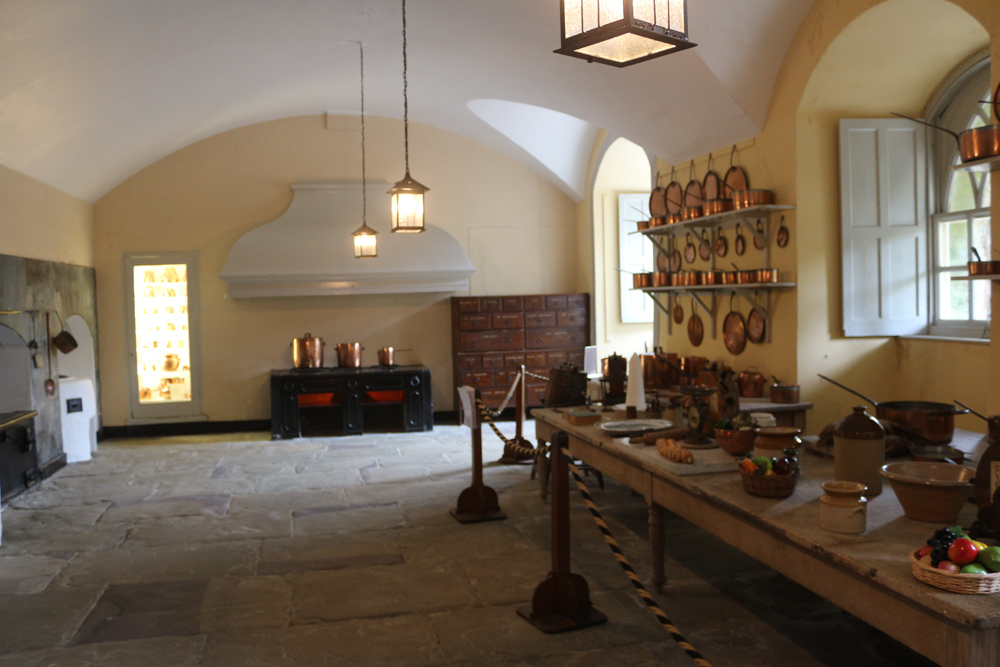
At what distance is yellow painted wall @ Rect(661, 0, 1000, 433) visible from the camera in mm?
5387

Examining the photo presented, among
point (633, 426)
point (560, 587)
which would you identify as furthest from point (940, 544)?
point (633, 426)

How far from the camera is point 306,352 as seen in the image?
33.9ft

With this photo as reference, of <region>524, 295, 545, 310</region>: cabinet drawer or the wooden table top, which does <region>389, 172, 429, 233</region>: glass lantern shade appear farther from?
<region>524, 295, 545, 310</region>: cabinet drawer

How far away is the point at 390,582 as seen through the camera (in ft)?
15.3

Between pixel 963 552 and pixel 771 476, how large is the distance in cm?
105

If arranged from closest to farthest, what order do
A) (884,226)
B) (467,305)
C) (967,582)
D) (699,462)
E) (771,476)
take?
1. (967,582)
2. (771,476)
3. (699,462)
4. (884,226)
5. (467,305)

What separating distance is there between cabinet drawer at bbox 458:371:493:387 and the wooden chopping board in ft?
20.4

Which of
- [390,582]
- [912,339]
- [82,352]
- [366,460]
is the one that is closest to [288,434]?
[366,460]

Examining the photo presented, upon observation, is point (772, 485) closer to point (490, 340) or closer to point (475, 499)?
point (475, 499)

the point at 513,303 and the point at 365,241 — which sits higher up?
the point at 365,241

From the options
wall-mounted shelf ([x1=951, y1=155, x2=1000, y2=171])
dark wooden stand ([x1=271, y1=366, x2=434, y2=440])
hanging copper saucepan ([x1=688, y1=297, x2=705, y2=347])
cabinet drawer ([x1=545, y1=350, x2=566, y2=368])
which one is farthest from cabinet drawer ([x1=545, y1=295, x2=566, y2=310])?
wall-mounted shelf ([x1=951, y1=155, x2=1000, y2=171])

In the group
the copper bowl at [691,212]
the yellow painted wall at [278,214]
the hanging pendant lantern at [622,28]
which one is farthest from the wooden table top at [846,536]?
the yellow painted wall at [278,214]

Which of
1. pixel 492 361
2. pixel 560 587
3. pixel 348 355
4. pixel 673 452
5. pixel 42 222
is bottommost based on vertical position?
pixel 560 587

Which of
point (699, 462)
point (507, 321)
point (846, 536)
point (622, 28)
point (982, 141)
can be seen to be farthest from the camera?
point (507, 321)
